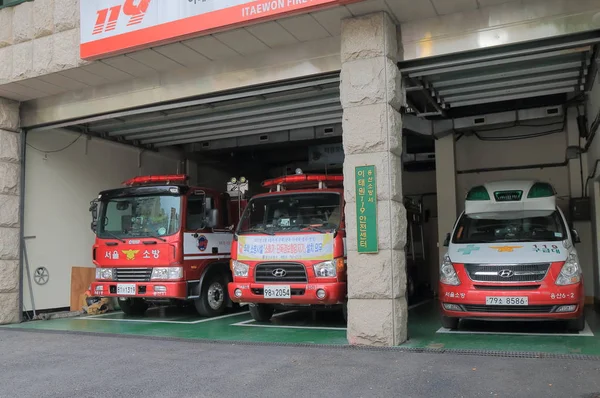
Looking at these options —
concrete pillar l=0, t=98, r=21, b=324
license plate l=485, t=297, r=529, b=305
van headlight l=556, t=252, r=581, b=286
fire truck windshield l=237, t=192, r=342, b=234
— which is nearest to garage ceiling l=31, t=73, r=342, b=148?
concrete pillar l=0, t=98, r=21, b=324

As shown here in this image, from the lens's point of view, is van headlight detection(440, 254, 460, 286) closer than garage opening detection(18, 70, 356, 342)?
Yes

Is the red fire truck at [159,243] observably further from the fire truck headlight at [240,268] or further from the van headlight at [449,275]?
the van headlight at [449,275]

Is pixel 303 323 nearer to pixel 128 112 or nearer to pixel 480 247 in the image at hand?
pixel 480 247

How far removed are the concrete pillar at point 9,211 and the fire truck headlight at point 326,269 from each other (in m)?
6.14

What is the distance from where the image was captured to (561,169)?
40.1 feet

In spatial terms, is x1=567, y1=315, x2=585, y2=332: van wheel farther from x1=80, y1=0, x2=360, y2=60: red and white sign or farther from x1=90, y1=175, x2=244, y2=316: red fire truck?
x1=90, y1=175, x2=244, y2=316: red fire truck

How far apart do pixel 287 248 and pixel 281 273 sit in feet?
1.29

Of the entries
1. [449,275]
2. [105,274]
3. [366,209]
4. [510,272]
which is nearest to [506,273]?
[510,272]

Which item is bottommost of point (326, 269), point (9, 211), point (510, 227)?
point (326, 269)

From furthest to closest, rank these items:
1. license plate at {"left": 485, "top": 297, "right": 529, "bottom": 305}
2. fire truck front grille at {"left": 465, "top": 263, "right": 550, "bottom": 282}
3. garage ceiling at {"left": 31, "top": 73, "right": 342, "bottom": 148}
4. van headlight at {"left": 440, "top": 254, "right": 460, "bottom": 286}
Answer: garage ceiling at {"left": 31, "top": 73, "right": 342, "bottom": 148} → van headlight at {"left": 440, "top": 254, "right": 460, "bottom": 286} → fire truck front grille at {"left": 465, "top": 263, "right": 550, "bottom": 282} → license plate at {"left": 485, "top": 297, "right": 529, "bottom": 305}

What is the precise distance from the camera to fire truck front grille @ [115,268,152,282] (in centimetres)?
977

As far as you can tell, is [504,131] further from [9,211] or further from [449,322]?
[9,211]

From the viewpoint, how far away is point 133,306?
11359 millimetres

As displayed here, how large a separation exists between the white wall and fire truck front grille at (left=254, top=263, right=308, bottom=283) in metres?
5.32
